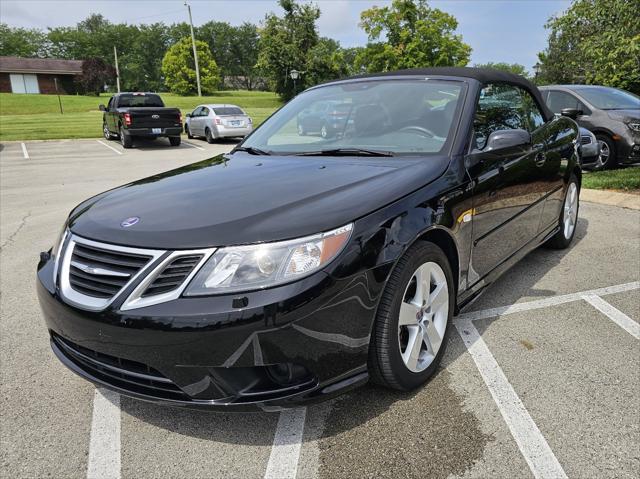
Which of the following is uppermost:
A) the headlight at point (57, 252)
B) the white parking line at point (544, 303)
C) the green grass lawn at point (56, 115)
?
the headlight at point (57, 252)

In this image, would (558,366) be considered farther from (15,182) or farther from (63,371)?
(15,182)

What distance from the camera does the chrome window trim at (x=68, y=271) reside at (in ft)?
6.60

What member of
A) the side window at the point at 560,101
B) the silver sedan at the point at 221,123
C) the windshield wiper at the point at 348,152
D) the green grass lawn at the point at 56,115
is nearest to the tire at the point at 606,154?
the side window at the point at 560,101

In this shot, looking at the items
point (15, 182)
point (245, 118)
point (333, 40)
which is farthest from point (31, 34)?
point (15, 182)

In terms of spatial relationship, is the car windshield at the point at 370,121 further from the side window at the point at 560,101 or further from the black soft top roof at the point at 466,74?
the side window at the point at 560,101

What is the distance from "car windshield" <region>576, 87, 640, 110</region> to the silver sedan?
11.7m

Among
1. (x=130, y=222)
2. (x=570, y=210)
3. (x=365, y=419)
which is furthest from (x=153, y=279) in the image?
(x=570, y=210)

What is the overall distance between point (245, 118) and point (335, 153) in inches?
672

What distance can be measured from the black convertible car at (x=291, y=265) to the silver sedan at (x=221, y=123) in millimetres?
16147

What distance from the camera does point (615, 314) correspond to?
3496mm

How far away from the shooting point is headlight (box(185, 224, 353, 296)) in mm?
1944

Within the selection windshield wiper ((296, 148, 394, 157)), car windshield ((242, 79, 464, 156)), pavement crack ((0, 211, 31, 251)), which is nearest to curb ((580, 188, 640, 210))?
car windshield ((242, 79, 464, 156))

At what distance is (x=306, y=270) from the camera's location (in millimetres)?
1981

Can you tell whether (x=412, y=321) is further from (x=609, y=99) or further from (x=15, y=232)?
(x=609, y=99)
